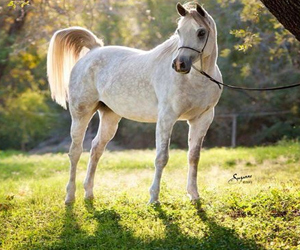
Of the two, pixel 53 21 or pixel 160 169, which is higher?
pixel 53 21

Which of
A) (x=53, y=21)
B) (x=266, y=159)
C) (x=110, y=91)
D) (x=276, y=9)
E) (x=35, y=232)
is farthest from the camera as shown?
(x=53, y=21)

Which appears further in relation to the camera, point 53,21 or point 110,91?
point 53,21

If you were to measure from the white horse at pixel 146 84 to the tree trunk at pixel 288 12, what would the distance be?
1.09m

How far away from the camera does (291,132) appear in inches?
890

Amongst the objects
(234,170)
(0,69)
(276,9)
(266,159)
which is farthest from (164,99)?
(0,69)

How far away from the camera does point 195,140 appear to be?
6.73 m

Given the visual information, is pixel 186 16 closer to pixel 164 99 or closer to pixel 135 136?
pixel 164 99

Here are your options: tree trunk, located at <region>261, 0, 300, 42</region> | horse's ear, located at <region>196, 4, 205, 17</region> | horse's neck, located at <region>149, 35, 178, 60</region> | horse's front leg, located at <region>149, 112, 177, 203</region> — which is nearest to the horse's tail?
horse's neck, located at <region>149, 35, 178, 60</region>

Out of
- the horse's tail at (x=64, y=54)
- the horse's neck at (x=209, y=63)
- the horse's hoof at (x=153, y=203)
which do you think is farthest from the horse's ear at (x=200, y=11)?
the horse's tail at (x=64, y=54)

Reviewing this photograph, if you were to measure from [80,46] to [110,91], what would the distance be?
4.40 feet

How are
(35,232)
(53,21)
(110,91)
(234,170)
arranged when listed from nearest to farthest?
(35,232), (110,91), (234,170), (53,21)

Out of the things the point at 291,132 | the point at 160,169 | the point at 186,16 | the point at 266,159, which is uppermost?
the point at 186,16

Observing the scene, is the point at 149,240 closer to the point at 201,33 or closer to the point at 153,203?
the point at 153,203

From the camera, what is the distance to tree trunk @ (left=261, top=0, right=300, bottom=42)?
4.90m
